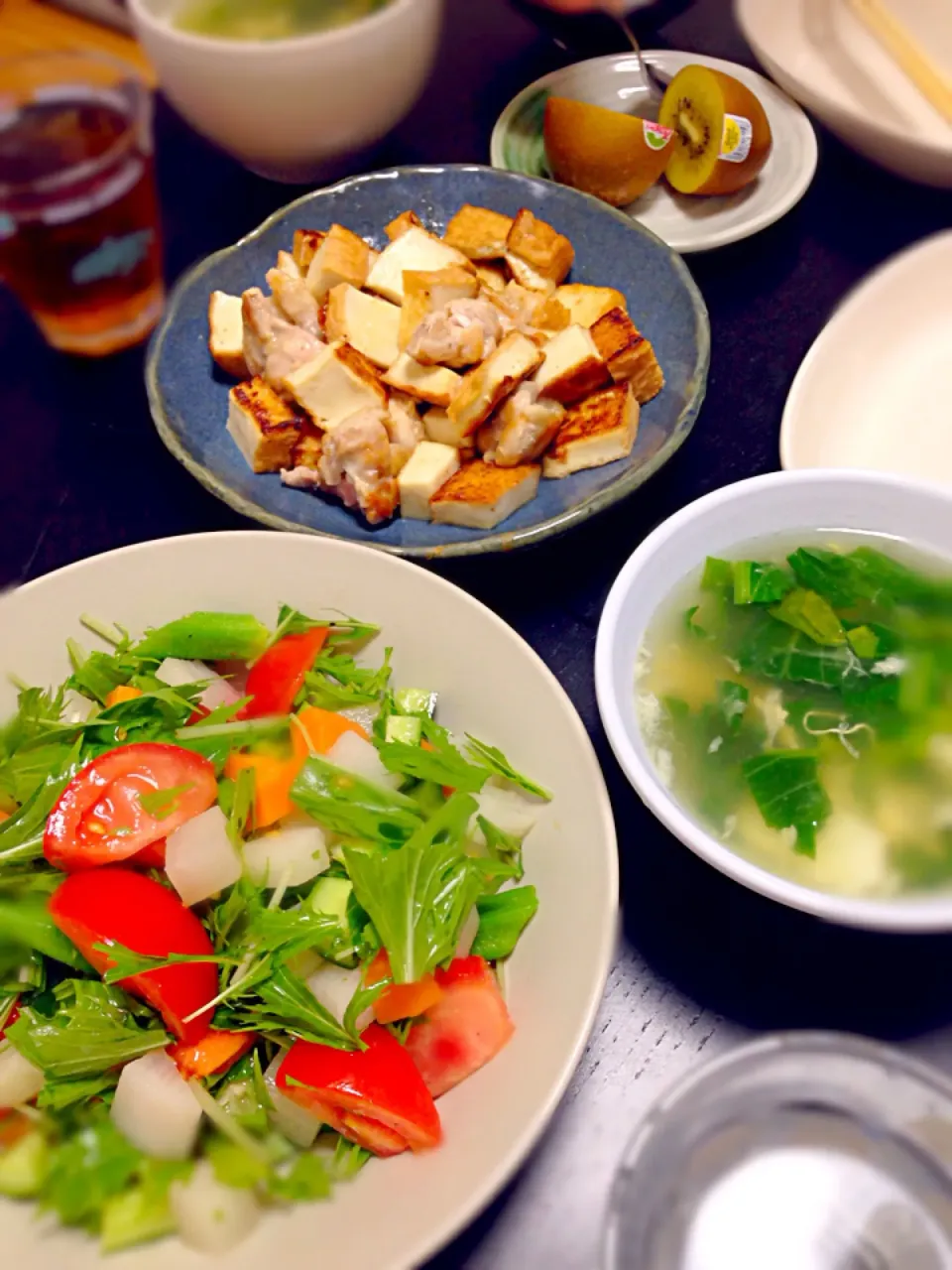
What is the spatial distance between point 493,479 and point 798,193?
71 cm

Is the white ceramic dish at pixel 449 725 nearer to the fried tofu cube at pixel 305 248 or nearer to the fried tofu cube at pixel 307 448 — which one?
the fried tofu cube at pixel 307 448

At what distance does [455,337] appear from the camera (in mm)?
1173

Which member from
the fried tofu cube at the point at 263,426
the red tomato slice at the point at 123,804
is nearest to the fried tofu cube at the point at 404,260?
the fried tofu cube at the point at 263,426

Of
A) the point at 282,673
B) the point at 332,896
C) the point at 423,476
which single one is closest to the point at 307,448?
the point at 423,476

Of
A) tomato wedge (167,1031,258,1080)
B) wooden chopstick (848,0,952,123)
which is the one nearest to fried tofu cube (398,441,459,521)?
tomato wedge (167,1031,258,1080)

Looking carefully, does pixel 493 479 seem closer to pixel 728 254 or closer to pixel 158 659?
pixel 158 659

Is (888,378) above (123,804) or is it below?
above

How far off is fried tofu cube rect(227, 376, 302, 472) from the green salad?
1.31 feet

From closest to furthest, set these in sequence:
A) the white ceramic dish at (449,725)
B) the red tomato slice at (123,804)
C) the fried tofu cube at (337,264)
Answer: the white ceramic dish at (449,725)
the red tomato slice at (123,804)
the fried tofu cube at (337,264)

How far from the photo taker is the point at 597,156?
138 cm

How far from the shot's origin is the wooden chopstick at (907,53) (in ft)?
4.77

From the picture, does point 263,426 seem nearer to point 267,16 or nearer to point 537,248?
point 537,248

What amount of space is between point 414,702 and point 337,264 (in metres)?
0.71

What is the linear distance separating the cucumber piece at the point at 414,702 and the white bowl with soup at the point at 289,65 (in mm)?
912
